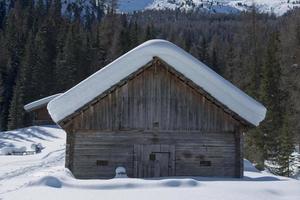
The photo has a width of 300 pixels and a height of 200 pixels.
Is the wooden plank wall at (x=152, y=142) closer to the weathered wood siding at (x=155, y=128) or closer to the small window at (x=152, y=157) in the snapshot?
the weathered wood siding at (x=155, y=128)

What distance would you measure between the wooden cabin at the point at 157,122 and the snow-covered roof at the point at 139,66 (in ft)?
0.12

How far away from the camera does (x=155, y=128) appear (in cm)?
1983

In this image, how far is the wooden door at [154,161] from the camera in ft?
65.2

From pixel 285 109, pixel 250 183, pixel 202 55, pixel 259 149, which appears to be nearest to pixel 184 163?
pixel 250 183

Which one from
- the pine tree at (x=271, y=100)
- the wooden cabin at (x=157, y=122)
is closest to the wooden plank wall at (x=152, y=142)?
the wooden cabin at (x=157, y=122)

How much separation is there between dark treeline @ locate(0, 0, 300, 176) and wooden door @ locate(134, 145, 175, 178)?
16213 millimetres

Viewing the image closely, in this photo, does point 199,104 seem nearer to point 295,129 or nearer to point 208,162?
point 208,162

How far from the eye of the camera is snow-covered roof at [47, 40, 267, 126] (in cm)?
1880

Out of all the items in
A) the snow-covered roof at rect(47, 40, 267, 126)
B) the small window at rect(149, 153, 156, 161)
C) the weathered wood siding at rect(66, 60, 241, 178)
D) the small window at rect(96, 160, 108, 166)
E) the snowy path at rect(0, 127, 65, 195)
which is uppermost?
the snow-covered roof at rect(47, 40, 267, 126)

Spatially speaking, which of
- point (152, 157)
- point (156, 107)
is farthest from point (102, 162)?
point (156, 107)

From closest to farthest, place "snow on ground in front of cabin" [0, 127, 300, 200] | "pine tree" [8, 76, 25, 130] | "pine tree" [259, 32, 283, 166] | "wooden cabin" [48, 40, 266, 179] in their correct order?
"snow on ground in front of cabin" [0, 127, 300, 200], "wooden cabin" [48, 40, 266, 179], "pine tree" [259, 32, 283, 166], "pine tree" [8, 76, 25, 130]

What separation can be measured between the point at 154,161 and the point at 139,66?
3.81 metres

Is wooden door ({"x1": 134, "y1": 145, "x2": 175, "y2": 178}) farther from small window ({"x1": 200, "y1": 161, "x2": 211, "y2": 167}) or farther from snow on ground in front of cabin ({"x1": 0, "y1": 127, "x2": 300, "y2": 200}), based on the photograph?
snow on ground in front of cabin ({"x1": 0, "y1": 127, "x2": 300, "y2": 200})

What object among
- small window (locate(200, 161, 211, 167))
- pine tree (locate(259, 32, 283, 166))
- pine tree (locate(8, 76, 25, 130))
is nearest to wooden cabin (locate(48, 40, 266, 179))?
small window (locate(200, 161, 211, 167))
